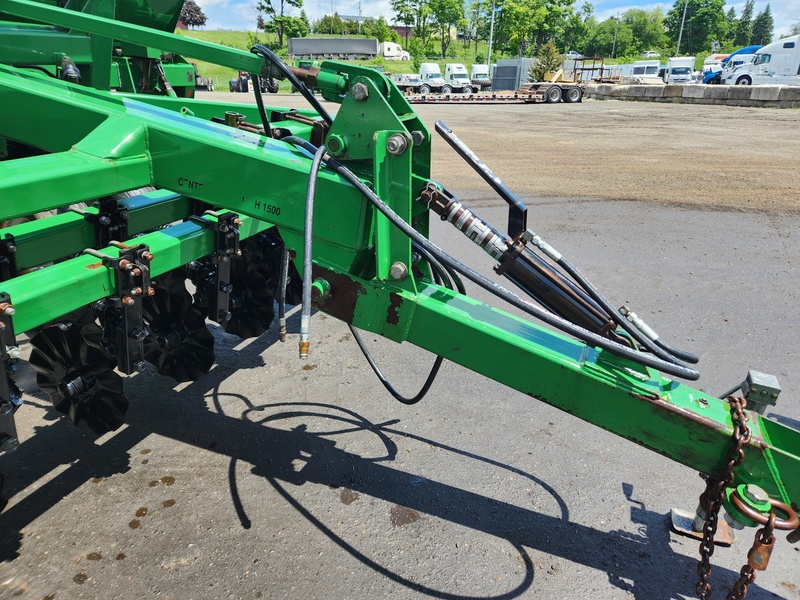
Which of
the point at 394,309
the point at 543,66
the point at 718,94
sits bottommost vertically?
the point at 394,309

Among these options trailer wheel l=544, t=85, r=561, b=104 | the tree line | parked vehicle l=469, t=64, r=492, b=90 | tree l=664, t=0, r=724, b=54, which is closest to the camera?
trailer wheel l=544, t=85, r=561, b=104

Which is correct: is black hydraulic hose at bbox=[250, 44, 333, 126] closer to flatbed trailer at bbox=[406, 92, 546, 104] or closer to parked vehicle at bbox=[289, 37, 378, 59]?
flatbed trailer at bbox=[406, 92, 546, 104]

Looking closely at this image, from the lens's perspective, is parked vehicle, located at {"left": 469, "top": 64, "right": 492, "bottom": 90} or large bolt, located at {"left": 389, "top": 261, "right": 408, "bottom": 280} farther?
parked vehicle, located at {"left": 469, "top": 64, "right": 492, "bottom": 90}

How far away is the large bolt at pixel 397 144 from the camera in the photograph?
6.08 feet

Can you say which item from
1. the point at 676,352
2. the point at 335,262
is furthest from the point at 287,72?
the point at 676,352

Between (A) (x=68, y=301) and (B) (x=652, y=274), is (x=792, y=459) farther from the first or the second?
(B) (x=652, y=274)

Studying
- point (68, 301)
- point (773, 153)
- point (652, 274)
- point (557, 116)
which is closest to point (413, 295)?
point (68, 301)

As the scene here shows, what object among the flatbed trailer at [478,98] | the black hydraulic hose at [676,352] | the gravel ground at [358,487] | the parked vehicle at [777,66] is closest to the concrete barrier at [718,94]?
the flatbed trailer at [478,98]

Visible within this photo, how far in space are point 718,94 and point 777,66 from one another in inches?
275

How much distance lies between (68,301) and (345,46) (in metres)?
50.0

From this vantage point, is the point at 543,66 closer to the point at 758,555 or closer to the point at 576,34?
the point at 758,555

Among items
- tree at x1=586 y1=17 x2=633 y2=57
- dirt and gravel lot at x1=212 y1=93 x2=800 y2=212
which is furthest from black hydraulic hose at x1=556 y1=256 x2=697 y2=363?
tree at x1=586 y1=17 x2=633 y2=57

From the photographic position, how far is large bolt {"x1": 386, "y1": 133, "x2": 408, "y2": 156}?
6.08 feet

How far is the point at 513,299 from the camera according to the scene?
72.2 inches
